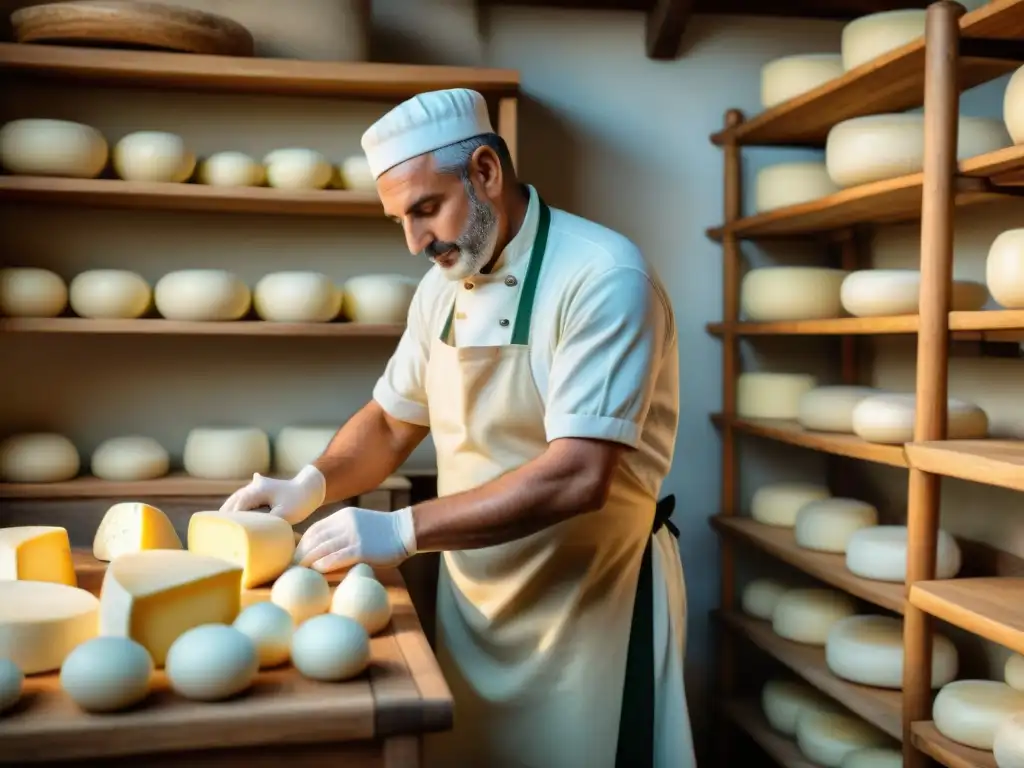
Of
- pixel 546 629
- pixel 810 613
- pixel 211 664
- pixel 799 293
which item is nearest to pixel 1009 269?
pixel 799 293

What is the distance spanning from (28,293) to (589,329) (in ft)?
5.44

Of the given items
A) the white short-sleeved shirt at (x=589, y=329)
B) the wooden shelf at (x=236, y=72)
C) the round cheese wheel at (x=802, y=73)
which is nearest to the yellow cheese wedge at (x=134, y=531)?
the white short-sleeved shirt at (x=589, y=329)

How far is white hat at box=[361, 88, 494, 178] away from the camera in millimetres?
1639

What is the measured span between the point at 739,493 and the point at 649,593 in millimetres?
1486

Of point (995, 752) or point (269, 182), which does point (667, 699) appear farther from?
point (269, 182)

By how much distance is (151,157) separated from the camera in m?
2.52

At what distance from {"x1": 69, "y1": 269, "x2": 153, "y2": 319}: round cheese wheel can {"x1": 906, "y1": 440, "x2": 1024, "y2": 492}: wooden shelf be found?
1.91 m

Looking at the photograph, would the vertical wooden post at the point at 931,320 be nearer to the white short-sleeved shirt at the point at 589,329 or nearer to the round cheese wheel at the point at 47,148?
the white short-sleeved shirt at the point at 589,329

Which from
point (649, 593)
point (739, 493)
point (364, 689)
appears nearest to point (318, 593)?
point (364, 689)

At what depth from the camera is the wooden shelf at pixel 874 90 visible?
189 centimetres

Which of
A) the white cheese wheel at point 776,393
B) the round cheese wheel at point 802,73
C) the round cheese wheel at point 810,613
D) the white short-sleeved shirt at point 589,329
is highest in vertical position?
the round cheese wheel at point 802,73

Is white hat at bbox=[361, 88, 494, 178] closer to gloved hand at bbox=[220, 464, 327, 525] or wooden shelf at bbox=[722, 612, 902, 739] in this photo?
gloved hand at bbox=[220, 464, 327, 525]

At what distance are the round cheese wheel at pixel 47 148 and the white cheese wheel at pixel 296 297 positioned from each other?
0.54 m

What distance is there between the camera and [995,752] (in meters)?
1.71
